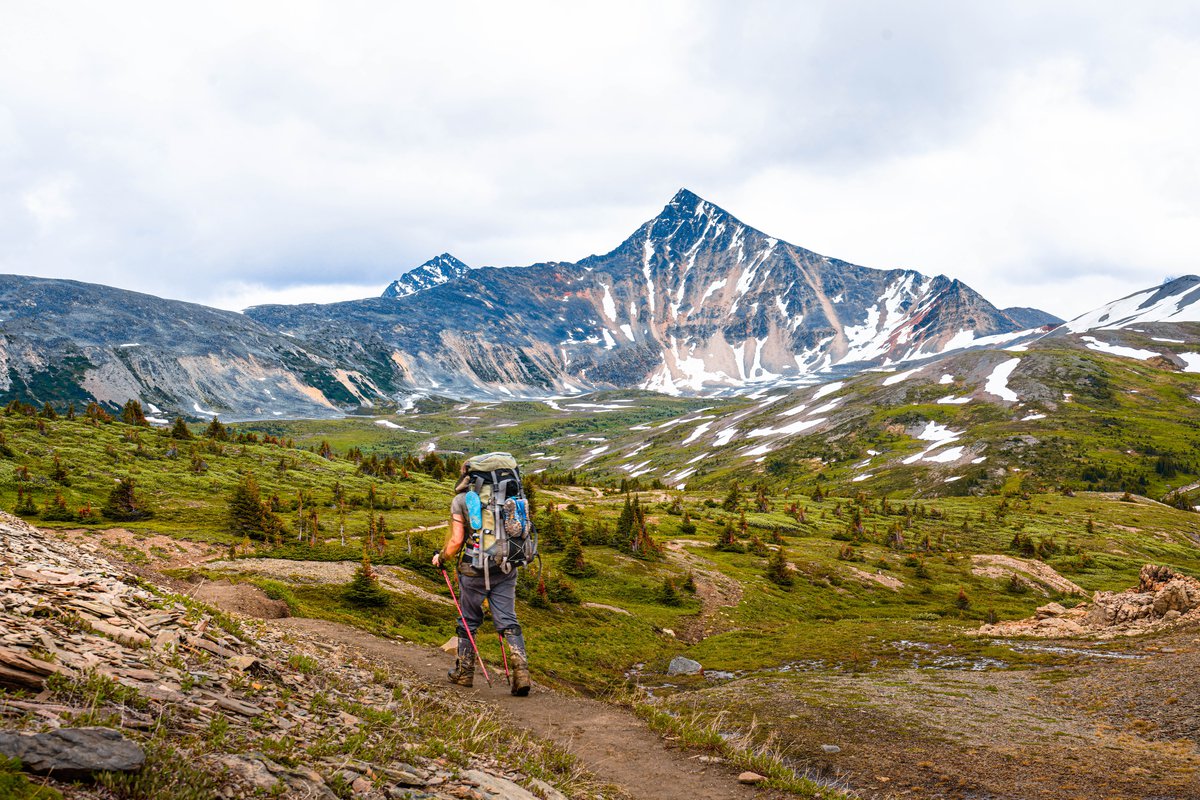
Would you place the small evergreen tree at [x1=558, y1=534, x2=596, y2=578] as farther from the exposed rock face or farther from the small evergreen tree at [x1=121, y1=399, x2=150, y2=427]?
the small evergreen tree at [x1=121, y1=399, x2=150, y2=427]

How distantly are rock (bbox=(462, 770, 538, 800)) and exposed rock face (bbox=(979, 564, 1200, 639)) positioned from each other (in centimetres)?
3143

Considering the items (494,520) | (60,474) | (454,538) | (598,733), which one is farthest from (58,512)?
(598,733)

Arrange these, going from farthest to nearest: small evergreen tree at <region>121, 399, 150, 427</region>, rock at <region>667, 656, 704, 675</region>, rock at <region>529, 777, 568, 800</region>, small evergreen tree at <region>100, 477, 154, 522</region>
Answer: small evergreen tree at <region>121, 399, 150, 427</region> → small evergreen tree at <region>100, 477, 154, 522</region> → rock at <region>667, 656, 704, 675</region> → rock at <region>529, 777, 568, 800</region>

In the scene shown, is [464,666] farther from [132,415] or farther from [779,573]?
[132,415]

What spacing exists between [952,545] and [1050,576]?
57.9ft

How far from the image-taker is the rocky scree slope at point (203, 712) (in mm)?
5324

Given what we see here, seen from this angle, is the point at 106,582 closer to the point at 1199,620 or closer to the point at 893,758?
the point at 893,758

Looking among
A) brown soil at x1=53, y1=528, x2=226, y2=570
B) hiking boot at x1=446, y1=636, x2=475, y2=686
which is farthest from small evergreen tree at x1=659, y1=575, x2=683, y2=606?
hiking boot at x1=446, y1=636, x2=475, y2=686

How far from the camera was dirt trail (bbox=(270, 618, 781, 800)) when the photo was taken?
35.1 feet

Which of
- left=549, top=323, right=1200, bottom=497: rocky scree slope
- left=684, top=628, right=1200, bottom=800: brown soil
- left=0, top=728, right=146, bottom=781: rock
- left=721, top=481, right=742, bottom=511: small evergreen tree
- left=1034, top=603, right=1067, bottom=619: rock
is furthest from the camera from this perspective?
left=549, top=323, right=1200, bottom=497: rocky scree slope

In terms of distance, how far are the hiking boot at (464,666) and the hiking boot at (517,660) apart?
3.27 feet

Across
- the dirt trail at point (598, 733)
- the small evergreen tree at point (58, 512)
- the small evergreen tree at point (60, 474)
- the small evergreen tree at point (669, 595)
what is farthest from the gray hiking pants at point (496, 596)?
the small evergreen tree at point (60, 474)

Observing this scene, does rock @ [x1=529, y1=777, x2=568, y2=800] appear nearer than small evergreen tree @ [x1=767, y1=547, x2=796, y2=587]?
Yes

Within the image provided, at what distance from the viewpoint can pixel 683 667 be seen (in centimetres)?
2538
